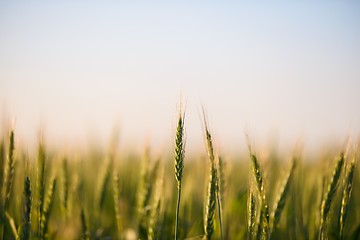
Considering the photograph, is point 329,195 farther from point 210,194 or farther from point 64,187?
point 64,187

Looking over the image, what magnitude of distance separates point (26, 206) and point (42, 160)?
0.29 metres

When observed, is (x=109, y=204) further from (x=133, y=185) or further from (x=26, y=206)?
(x=26, y=206)

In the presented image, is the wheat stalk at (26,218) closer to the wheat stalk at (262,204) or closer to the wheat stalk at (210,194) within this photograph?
the wheat stalk at (210,194)

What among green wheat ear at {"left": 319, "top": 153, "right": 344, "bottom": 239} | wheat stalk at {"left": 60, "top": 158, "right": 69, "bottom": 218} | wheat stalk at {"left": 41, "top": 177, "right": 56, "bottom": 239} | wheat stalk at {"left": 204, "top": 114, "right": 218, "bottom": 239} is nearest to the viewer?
wheat stalk at {"left": 204, "top": 114, "right": 218, "bottom": 239}

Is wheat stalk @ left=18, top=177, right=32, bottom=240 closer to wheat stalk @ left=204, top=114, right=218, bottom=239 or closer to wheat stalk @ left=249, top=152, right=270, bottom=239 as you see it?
wheat stalk @ left=204, top=114, right=218, bottom=239

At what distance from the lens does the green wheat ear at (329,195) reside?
5.46 feet

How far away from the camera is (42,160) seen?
72.6 inches

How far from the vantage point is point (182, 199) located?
2488 millimetres

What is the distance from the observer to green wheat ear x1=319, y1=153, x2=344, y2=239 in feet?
5.46

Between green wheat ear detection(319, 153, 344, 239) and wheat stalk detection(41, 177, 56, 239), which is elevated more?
green wheat ear detection(319, 153, 344, 239)

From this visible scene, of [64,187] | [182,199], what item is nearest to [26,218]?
[64,187]

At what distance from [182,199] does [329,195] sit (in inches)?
38.3

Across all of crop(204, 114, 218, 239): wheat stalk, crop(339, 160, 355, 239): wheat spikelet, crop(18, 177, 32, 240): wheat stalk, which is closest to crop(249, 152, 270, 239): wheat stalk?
crop(204, 114, 218, 239): wheat stalk

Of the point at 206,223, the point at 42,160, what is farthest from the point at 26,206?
the point at 206,223
